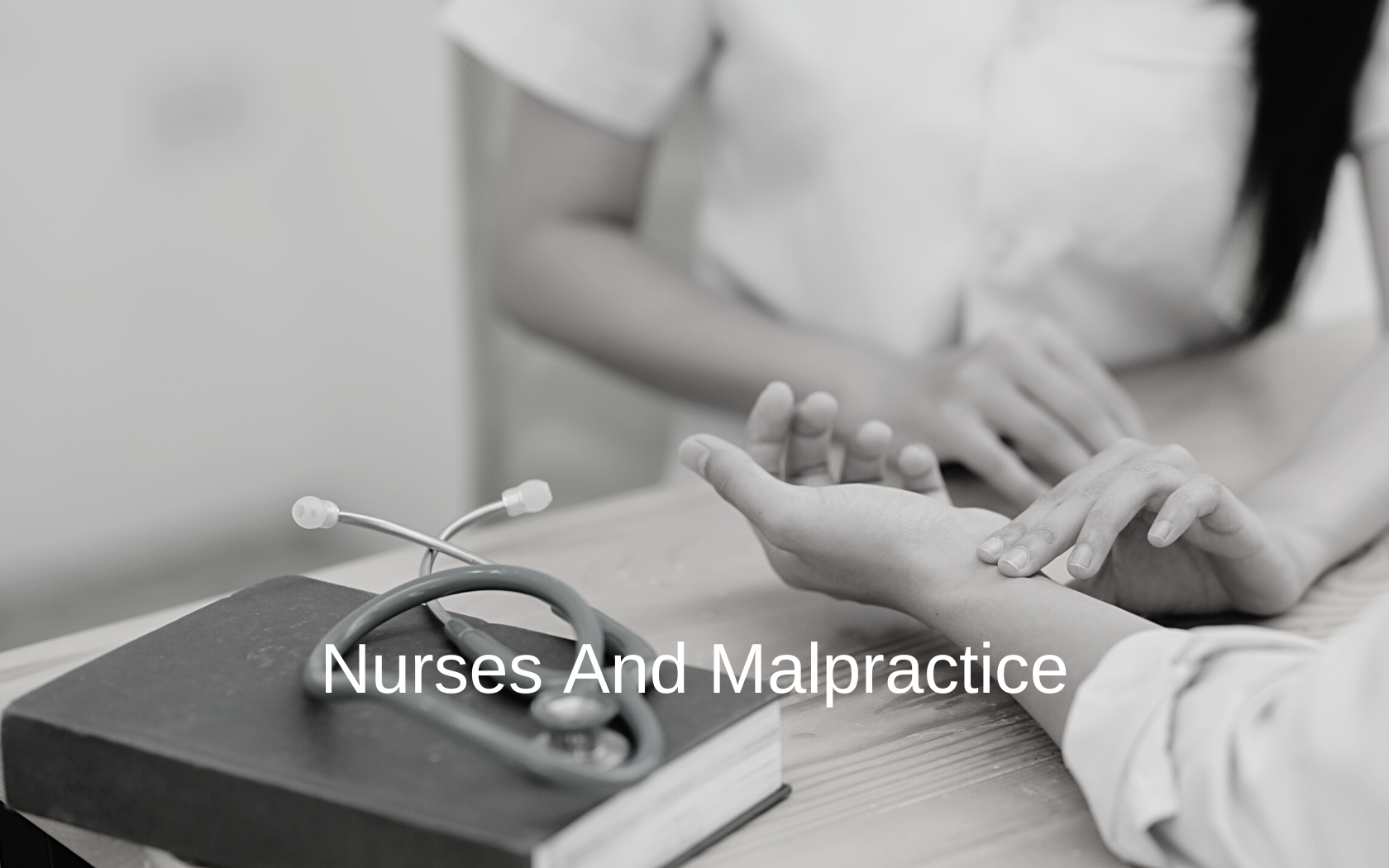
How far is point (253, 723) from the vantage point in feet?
1.36

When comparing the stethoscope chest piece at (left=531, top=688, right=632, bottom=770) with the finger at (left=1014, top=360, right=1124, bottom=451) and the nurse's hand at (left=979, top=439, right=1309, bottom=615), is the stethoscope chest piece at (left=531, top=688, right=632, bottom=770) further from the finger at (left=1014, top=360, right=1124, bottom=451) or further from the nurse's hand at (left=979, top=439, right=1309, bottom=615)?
the finger at (left=1014, top=360, right=1124, bottom=451)

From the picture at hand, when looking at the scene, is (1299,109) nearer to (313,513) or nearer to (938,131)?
(938,131)

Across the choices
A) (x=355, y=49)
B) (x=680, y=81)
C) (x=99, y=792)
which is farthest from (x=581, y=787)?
(x=355, y=49)

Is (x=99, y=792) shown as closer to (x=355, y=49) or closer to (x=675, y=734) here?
(x=675, y=734)

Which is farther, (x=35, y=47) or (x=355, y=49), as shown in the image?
(x=355, y=49)

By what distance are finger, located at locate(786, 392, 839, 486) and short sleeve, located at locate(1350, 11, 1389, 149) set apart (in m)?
0.55

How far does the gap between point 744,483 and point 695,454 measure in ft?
0.09

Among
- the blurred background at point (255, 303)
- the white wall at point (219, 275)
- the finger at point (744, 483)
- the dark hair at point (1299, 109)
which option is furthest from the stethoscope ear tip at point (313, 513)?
the white wall at point (219, 275)

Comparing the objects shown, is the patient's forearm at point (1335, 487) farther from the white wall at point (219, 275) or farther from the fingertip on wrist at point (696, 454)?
the white wall at point (219, 275)

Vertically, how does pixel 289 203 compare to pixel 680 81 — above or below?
below

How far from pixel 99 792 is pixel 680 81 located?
26.9 inches

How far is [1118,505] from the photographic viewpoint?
0.54 m

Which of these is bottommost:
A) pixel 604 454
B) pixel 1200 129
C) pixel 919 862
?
pixel 604 454

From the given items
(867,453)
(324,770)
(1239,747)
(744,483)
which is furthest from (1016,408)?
(324,770)
